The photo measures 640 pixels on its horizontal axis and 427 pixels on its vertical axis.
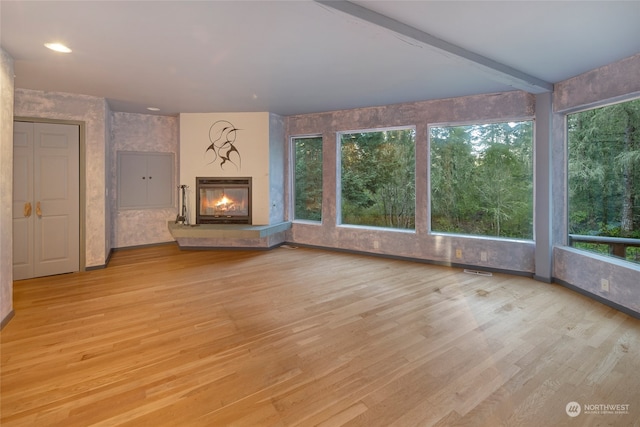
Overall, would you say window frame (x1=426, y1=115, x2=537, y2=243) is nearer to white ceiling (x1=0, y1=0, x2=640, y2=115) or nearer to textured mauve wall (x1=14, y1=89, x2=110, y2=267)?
white ceiling (x1=0, y1=0, x2=640, y2=115)

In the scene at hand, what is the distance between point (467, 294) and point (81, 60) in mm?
4884

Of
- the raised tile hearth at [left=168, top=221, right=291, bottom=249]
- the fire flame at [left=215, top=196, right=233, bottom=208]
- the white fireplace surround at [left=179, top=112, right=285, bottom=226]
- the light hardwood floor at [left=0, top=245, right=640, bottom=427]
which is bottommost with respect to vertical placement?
the light hardwood floor at [left=0, top=245, right=640, bottom=427]

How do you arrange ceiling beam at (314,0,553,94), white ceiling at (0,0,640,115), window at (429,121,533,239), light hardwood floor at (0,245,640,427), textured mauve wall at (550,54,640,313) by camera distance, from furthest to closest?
1. window at (429,121,533,239)
2. textured mauve wall at (550,54,640,313)
3. white ceiling at (0,0,640,115)
4. ceiling beam at (314,0,553,94)
5. light hardwood floor at (0,245,640,427)

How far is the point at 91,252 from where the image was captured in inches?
187

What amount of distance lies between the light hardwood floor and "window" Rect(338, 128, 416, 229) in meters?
1.67

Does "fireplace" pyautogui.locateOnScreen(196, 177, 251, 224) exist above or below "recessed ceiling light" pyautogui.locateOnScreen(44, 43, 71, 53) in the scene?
below

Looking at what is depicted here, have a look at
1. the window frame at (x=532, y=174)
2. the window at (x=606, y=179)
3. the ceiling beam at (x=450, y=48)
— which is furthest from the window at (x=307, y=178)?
the window at (x=606, y=179)

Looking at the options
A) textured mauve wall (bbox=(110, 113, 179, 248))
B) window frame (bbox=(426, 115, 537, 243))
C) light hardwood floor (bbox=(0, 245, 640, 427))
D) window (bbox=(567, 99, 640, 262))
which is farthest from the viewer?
textured mauve wall (bbox=(110, 113, 179, 248))

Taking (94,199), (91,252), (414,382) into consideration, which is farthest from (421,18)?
(91,252)

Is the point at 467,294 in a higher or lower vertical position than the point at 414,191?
lower

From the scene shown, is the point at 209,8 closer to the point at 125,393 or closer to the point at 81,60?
the point at 81,60

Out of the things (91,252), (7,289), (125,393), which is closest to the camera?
(125,393)

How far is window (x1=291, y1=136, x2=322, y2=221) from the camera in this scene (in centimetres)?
622

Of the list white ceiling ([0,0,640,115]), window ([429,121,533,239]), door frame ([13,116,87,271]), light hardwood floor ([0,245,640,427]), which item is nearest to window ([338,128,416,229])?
window ([429,121,533,239])
